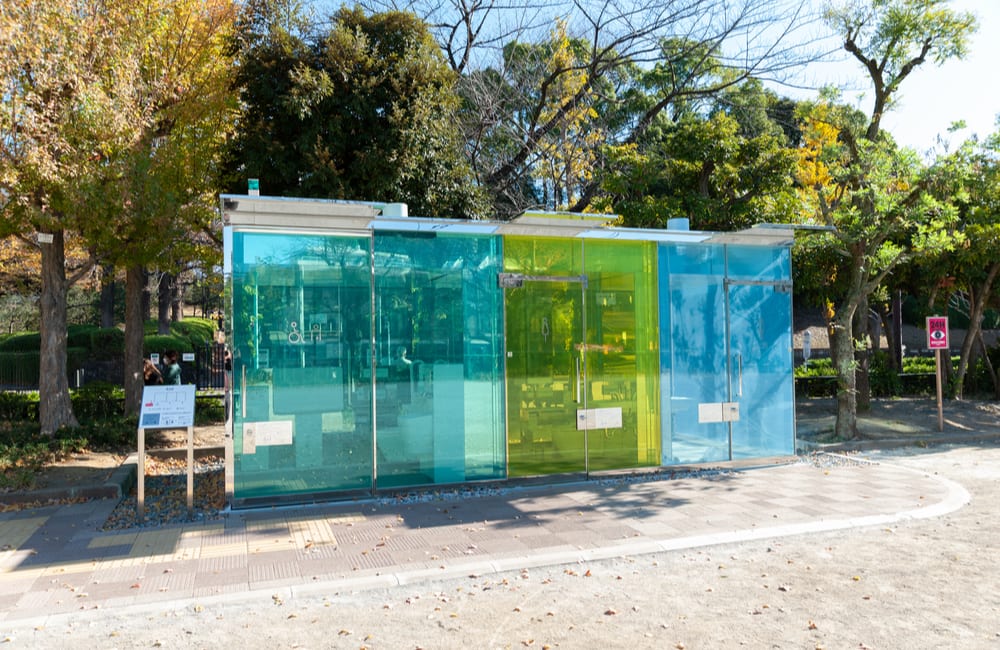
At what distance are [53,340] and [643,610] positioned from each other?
1034 cm

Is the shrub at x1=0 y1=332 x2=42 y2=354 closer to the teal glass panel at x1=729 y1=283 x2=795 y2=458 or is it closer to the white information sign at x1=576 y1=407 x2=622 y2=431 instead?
the white information sign at x1=576 y1=407 x2=622 y2=431

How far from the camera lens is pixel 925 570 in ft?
18.8

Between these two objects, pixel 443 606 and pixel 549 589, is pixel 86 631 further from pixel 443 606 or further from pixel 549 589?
pixel 549 589

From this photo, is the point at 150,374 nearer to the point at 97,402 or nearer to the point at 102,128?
the point at 97,402

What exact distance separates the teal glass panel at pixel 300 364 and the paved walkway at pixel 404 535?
0.49m

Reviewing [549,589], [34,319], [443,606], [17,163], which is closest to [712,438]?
[549,589]

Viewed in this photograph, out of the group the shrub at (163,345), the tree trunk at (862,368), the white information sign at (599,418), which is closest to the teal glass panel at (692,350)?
the white information sign at (599,418)

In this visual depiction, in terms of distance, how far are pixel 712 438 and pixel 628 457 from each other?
1360 mm

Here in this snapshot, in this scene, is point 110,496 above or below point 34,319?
below

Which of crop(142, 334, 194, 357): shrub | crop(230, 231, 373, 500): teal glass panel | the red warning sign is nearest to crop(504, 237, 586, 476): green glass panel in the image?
crop(230, 231, 373, 500): teal glass panel

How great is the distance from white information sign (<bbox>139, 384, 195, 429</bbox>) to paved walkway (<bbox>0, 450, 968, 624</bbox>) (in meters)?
1.08

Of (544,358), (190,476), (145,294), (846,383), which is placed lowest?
(190,476)

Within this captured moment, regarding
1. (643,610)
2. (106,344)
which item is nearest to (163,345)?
(106,344)

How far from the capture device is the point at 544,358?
9.33 meters
